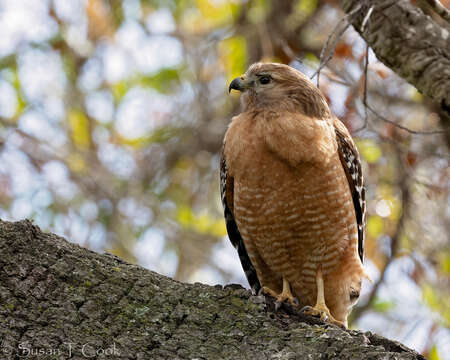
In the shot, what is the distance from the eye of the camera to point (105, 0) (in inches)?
526

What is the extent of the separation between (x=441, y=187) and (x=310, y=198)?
419 cm

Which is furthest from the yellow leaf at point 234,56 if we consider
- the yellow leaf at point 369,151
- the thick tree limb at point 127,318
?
the thick tree limb at point 127,318

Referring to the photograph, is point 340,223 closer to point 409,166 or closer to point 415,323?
point 409,166

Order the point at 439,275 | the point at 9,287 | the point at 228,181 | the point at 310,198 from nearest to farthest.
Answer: the point at 9,287
the point at 310,198
the point at 228,181
the point at 439,275

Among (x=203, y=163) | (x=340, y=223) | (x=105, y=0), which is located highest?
(x=105, y=0)

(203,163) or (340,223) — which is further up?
(203,163)

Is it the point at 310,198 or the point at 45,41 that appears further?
the point at 45,41

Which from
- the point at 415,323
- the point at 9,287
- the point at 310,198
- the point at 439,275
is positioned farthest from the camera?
the point at 415,323

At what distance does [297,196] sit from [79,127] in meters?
7.94

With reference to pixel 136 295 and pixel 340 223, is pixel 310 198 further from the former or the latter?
pixel 136 295

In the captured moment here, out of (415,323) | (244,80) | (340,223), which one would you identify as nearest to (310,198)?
(340,223)

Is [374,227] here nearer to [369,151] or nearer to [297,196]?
[369,151]

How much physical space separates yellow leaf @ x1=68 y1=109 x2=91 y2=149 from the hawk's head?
640 centimetres

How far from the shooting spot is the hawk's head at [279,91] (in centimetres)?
726
